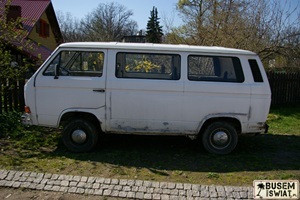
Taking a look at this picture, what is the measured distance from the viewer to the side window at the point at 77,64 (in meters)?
4.60

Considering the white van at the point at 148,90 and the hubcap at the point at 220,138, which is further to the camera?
the hubcap at the point at 220,138

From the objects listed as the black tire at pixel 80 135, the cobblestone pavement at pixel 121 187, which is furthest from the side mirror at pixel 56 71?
the cobblestone pavement at pixel 121 187

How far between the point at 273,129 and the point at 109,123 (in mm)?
4830

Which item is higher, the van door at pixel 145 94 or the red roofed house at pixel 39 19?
the red roofed house at pixel 39 19

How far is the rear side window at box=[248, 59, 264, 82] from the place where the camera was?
15.3 feet

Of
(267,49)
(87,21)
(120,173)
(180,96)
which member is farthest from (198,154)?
(87,21)

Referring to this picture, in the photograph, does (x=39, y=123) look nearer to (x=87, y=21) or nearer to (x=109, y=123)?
(x=109, y=123)

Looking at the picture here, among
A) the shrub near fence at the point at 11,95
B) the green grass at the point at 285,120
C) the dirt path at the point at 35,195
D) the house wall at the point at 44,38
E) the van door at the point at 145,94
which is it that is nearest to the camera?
the dirt path at the point at 35,195

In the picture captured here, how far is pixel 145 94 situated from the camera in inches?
179

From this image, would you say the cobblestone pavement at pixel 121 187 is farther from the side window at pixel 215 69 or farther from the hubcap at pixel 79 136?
the side window at pixel 215 69

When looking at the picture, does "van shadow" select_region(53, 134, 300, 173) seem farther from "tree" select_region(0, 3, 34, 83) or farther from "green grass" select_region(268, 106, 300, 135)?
"tree" select_region(0, 3, 34, 83)

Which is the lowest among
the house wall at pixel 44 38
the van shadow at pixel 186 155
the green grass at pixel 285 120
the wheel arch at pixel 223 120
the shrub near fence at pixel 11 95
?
the van shadow at pixel 186 155

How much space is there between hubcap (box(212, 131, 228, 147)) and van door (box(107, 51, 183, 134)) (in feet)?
2.37

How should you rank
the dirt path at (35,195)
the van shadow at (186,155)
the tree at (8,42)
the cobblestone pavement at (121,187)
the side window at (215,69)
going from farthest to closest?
the tree at (8,42)
the side window at (215,69)
the van shadow at (186,155)
the cobblestone pavement at (121,187)
the dirt path at (35,195)
